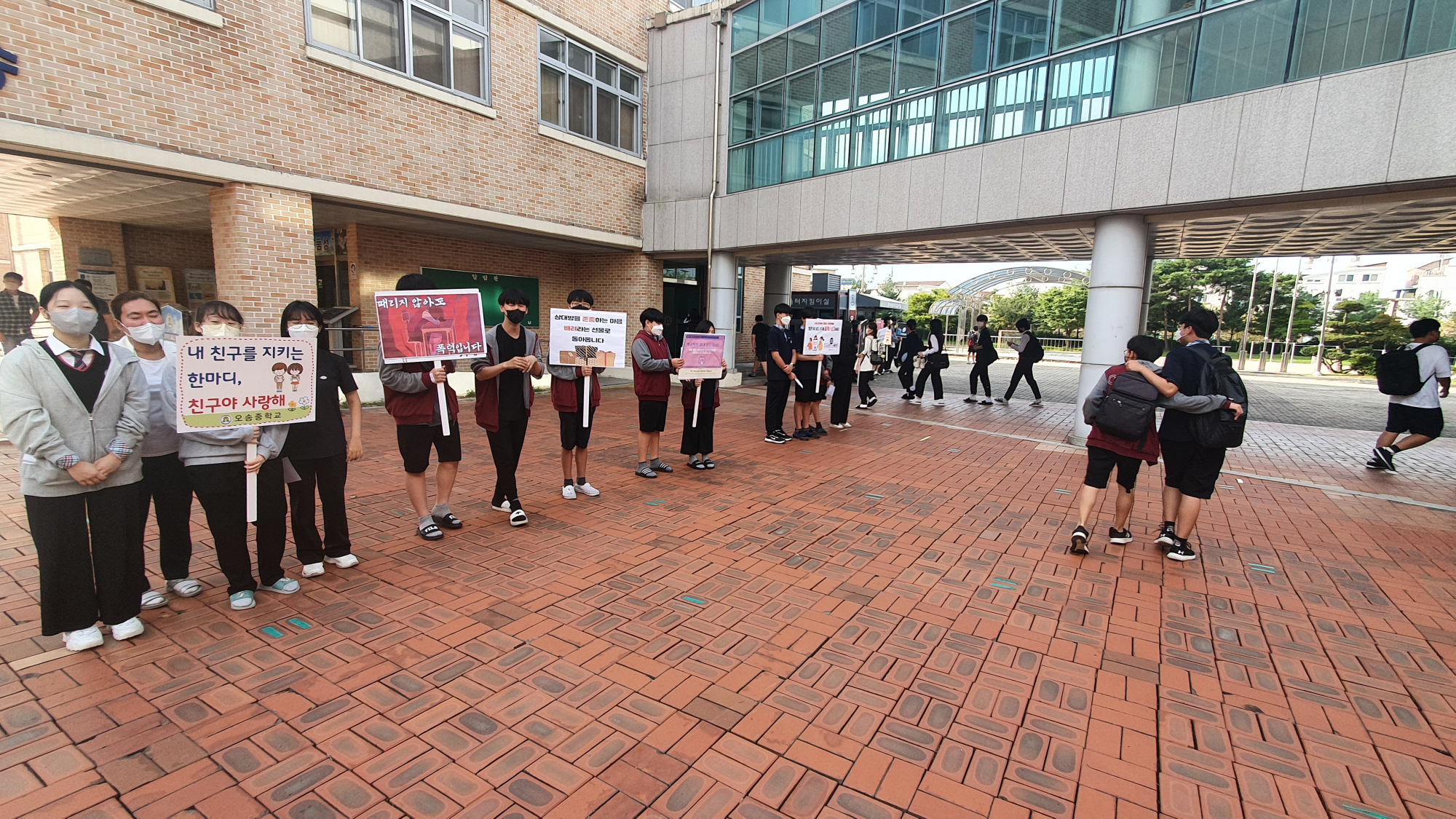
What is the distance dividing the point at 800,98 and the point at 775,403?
8.13 metres

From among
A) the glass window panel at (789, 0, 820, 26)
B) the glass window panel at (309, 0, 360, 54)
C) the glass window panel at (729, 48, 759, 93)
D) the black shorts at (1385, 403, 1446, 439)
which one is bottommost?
the black shorts at (1385, 403, 1446, 439)

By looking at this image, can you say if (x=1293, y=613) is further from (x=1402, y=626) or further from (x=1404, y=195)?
(x=1404, y=195)

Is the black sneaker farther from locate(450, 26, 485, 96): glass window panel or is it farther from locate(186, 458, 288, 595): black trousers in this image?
locate(450, 26, 485, 96): glass window panel

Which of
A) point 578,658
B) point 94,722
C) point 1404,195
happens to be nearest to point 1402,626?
point 578,658

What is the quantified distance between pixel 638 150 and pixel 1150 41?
10569mm

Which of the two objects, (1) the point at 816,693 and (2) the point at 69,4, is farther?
→ (2) the point at 69,4

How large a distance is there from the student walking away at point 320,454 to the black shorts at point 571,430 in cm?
176

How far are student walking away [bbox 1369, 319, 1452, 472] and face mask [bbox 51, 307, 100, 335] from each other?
24.5 ft

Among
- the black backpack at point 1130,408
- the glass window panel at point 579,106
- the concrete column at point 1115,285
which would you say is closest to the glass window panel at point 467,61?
the glass window panel at point 579,106

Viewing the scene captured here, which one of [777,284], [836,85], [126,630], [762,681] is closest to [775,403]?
[762,681]

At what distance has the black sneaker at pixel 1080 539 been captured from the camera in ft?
15.1

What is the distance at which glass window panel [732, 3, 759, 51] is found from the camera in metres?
13.8

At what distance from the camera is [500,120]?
11.4m

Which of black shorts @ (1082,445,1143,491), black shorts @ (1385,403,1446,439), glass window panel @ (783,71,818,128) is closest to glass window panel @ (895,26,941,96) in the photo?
glass window panel @ (783,71,818,128)
